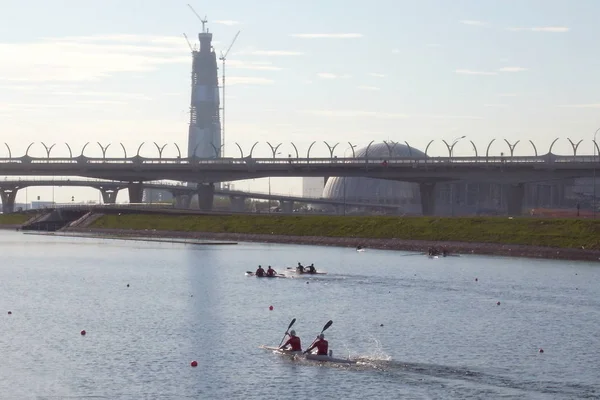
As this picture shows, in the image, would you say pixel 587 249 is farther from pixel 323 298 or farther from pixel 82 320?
pixel 82 320

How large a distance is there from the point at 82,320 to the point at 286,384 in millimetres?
27535

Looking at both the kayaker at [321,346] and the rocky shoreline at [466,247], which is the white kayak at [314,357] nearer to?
the kayaker at [321,346]

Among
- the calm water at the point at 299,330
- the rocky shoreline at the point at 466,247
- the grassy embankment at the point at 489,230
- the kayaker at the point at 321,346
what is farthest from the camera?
the grassy embankment at the point at 489,230

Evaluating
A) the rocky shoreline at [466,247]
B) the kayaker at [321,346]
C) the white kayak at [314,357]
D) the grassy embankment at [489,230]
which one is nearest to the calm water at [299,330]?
the white kayak at [314,357]

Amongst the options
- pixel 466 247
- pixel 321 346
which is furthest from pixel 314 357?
pixel 466 247

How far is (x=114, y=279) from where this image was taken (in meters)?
120

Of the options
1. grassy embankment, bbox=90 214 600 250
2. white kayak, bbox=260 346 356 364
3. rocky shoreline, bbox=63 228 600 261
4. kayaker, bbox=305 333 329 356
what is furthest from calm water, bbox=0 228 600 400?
grassy embankment, bbox=90 214 600 250

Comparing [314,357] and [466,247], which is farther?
[466,247]

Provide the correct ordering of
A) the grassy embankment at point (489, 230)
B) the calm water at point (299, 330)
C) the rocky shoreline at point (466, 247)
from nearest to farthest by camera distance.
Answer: the calm water at point (299, 330) → the rocky shoreline at point (466, 247) → the grassy embankment at point (489, 230)

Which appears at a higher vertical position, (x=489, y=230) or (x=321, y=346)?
(x=489, y=230)

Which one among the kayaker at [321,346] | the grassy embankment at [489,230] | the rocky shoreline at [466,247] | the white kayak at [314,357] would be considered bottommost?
the white kayak at [314,357]

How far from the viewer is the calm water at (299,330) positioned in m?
61.4

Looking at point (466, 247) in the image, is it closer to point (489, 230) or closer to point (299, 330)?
point (489, 230)

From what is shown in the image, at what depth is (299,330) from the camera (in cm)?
8069
